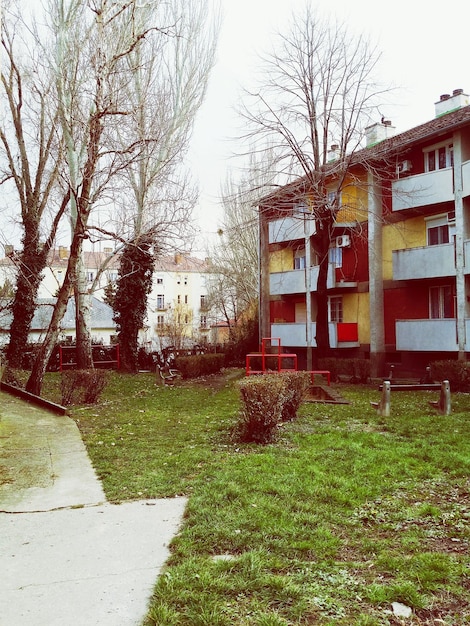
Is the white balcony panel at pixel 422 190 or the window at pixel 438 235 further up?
the white balcony panel at pixel 422 190

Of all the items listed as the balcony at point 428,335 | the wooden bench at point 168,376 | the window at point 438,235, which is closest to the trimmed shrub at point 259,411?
the wooden bench at point 168,376

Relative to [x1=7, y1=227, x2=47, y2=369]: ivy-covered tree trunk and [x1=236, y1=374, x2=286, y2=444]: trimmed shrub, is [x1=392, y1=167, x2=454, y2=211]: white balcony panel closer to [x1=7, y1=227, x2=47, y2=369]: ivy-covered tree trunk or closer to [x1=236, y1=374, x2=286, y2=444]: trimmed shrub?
[x1=236, y1=374, x2=286, y2=444]: trimmed shrub

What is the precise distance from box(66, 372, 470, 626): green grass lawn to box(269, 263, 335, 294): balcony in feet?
49.1

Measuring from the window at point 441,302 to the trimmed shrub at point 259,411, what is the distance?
13906 mm

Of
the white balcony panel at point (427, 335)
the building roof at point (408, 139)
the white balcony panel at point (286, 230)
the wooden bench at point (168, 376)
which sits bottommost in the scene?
the wooden bench at point (168, 376)

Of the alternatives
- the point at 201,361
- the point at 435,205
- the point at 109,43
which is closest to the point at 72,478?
the point at 109,43

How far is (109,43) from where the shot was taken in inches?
552

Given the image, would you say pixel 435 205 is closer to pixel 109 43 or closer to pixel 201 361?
pixel 201 361

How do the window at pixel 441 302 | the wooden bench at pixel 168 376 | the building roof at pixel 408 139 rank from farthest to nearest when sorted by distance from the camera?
the window at pixel 441 302, the wooden bench at pixel 168 376, the building roof at pixel 408 139

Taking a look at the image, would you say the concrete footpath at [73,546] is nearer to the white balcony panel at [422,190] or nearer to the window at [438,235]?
the white balcony panel at [422,190]

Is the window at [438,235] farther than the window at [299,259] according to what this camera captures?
No

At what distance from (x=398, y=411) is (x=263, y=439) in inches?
186

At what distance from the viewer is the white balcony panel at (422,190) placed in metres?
19.2

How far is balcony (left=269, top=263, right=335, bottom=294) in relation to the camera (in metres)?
24.8
